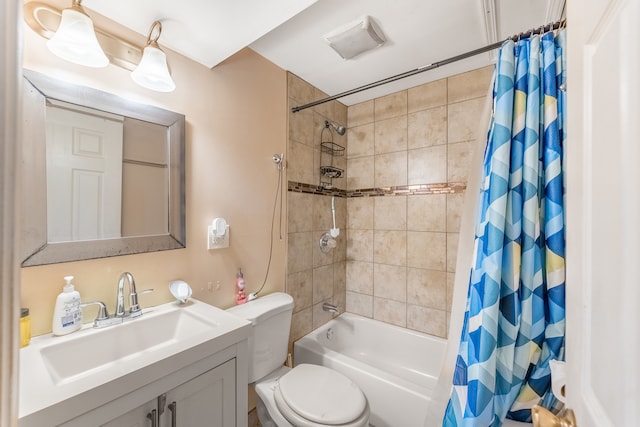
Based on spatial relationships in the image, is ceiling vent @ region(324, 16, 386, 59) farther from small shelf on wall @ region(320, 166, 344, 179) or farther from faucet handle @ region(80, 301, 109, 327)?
faucet handle @ region(80, 301, 109, 327)

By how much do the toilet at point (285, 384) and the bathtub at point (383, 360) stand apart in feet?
0.82

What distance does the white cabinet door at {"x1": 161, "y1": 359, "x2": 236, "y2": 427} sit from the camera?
2.76ft

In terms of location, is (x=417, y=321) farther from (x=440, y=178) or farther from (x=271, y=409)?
(x=271, y=409)

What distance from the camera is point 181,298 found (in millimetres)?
1209

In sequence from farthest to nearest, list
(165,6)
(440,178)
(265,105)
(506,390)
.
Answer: (440,178), (265,105), (165,6), (506,390)

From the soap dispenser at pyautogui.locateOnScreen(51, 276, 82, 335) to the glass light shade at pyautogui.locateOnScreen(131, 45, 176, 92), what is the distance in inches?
33.5

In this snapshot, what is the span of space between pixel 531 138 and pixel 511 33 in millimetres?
1015

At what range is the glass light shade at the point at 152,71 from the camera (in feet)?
3.64

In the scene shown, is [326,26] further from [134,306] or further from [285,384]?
[285,384]

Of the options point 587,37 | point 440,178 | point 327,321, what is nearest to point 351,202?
point 440,178

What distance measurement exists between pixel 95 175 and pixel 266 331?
1.08 meters

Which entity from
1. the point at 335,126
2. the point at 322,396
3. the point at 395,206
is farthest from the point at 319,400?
the point at 335,126

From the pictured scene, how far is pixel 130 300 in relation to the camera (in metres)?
1.08

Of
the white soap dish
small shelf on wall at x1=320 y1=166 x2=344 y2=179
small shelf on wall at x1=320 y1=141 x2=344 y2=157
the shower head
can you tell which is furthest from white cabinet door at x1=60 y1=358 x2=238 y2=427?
the shower head
